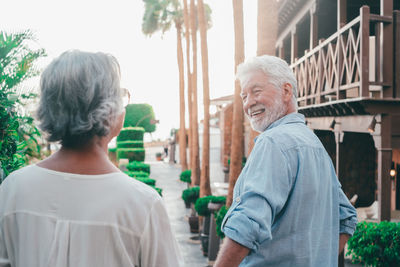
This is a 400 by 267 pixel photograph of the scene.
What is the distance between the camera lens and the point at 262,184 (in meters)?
1.76

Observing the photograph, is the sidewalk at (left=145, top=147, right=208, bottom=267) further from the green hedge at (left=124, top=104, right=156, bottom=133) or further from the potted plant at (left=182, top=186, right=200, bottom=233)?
the green hedge at (left=124, top=104, right=156, bottom=133)

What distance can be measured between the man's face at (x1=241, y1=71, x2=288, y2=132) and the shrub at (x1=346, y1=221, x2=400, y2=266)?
3.59 meters

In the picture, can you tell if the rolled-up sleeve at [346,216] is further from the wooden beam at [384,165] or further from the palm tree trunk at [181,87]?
the palm tree trunk at [181,87]

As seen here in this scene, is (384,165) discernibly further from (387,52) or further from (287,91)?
(287,91)

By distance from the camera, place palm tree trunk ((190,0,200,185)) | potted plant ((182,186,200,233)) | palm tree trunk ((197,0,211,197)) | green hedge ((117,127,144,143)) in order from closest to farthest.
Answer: palm tree trunk ((197,0,211,197))
potted plant ((182,186,200,233))
palm tree trunk ((190,0,200,185))
green hedge ((117,127,144,143))

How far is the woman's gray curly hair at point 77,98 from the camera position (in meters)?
1.37

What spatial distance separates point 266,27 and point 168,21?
21544 millimetres

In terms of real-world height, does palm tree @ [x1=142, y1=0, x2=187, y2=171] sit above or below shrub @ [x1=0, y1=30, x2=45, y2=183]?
above

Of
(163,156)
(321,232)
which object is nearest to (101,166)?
(321,232)

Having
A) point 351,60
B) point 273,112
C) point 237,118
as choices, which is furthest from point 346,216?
point 351,60

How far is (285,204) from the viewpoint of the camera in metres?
1.87

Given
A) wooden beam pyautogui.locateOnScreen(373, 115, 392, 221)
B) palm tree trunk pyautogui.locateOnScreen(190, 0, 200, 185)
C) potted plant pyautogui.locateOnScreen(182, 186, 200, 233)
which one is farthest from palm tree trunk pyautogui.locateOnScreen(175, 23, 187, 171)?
wooden beam pyautogui.locateOnScreen(373, 115, 392, 221)

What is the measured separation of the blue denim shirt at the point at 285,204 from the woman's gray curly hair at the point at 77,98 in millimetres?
677

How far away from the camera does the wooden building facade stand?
271 inches
